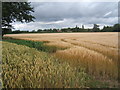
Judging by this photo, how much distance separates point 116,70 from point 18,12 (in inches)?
677

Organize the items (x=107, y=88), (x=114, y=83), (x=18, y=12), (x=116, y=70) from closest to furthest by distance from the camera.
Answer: (x=107, y=88), (x=114, y=83), (x=116, y=70), (x=18, y=12)

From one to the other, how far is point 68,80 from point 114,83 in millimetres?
1129

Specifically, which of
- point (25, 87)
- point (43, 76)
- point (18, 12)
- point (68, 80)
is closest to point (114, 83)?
point (68, 80)

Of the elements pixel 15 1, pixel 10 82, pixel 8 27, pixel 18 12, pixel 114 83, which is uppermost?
pixel 15 1

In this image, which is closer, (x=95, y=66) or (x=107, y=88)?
(x=107, y=88)

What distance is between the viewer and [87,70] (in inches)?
153

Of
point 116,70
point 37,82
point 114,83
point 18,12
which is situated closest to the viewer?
point 37,82

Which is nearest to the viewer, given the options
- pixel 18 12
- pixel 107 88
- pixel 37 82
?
pixel 37 82

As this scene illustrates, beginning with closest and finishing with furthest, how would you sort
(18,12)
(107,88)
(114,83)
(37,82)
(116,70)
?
(37,82), (107,88), (114,83), (116,70), (18,12)

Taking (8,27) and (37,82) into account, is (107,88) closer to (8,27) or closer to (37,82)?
(37,82)

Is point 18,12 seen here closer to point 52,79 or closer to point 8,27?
point 8,27

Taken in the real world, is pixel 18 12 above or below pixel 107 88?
above

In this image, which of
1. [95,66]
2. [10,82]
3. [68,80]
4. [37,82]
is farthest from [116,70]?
[10,82]

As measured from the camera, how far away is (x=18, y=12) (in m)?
19.4
